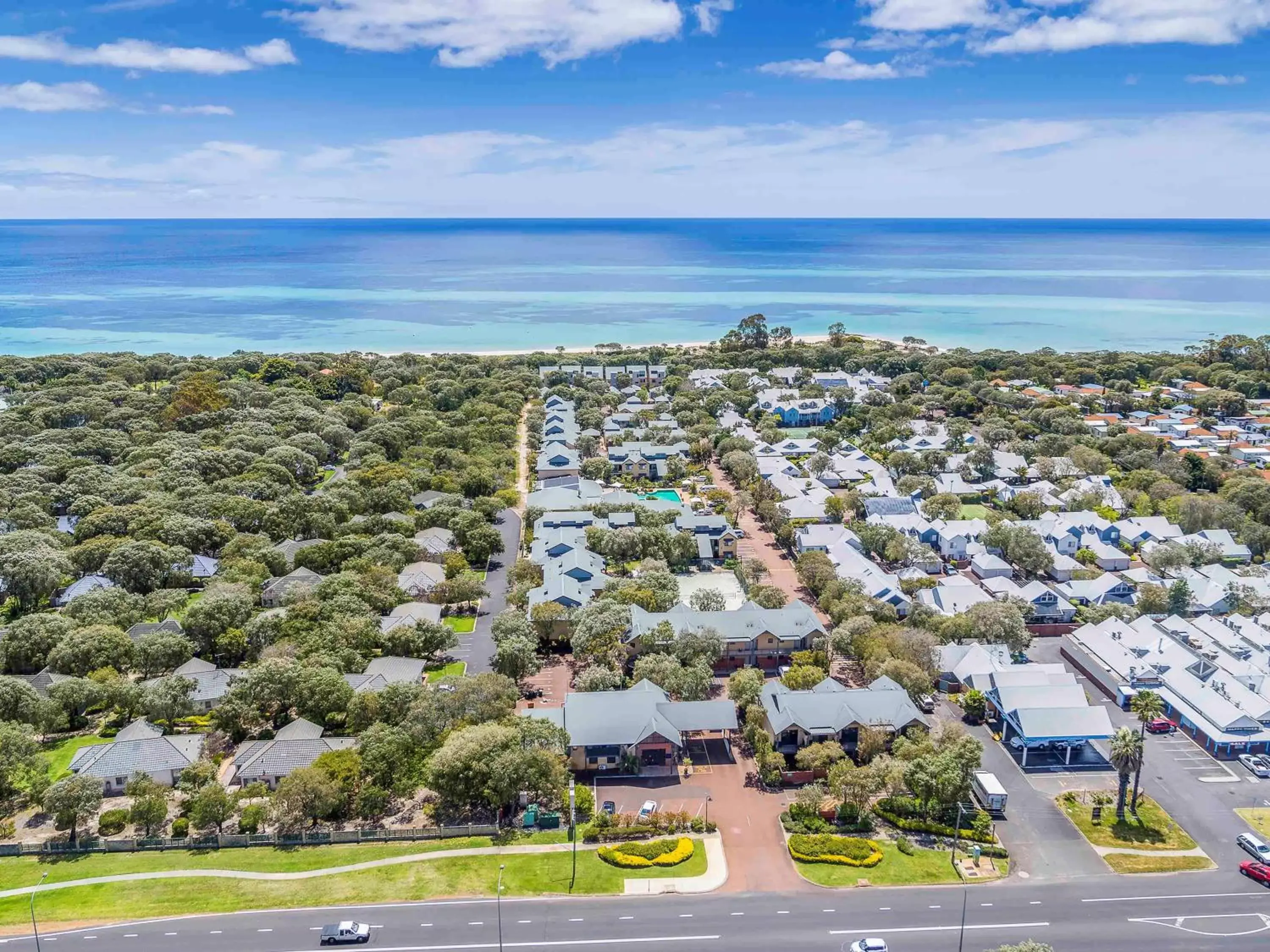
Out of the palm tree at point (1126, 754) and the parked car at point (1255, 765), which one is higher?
the palm tree at point (1126, 754)

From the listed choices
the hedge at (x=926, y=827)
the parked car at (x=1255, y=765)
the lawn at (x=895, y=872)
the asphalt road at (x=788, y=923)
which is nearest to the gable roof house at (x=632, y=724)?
the hedge at (x=926, y=827)

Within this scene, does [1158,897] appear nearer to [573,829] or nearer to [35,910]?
[573,829]

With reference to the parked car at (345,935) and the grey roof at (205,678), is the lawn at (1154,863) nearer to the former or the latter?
the parked car at (345,935)

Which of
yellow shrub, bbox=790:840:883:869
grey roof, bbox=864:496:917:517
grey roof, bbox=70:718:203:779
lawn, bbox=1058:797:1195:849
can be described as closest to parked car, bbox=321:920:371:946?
grey roof, bbox=70:718:203:779

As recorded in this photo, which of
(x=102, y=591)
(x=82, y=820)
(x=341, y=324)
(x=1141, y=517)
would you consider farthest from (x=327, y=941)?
(x=341, y=324)

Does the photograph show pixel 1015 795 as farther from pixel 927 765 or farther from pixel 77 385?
pixel 77 385

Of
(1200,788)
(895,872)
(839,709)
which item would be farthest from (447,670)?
(1200,788)

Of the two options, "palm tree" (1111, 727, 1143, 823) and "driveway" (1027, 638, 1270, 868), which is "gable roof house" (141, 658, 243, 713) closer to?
"palm tree" (1111, 727, 1143, 823)
